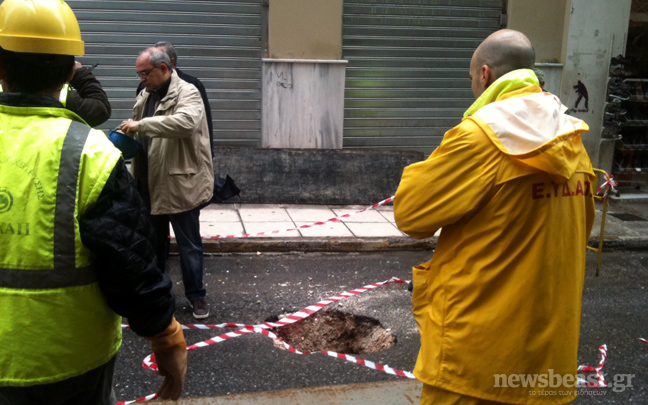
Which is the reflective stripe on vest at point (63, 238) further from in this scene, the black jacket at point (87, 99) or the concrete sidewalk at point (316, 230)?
the concrete sidewalk at point (316, 230)

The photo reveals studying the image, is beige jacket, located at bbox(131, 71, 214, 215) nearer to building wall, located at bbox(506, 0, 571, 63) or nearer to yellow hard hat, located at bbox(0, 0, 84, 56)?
yellow hard hat, located at bbox(0, 0, 84, 56)

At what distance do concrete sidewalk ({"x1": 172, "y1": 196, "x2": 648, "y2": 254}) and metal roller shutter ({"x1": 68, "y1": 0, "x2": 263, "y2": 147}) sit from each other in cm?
224

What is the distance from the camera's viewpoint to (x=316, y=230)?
310 inches

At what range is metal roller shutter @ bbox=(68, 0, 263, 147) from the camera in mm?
9766

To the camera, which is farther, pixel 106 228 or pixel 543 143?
pixel 543 143

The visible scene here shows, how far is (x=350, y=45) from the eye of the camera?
10.5 metres

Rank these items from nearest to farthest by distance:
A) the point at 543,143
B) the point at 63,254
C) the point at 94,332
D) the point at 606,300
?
the point at 63,254 < the point at 94,332 < the point at 543,143 < the point at 606,300

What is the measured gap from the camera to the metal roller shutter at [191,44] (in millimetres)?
9766

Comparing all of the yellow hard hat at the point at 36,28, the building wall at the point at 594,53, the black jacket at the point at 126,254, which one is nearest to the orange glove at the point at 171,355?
the black jacket at the point at 126,254

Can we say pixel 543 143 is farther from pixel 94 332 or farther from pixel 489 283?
pixel 94 332

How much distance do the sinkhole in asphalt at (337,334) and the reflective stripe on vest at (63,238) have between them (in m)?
3.13

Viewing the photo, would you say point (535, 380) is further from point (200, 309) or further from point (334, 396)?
point (200, 309)

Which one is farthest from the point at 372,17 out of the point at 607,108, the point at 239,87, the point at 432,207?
the point at 432,207

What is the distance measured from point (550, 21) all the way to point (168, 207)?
333 inches
